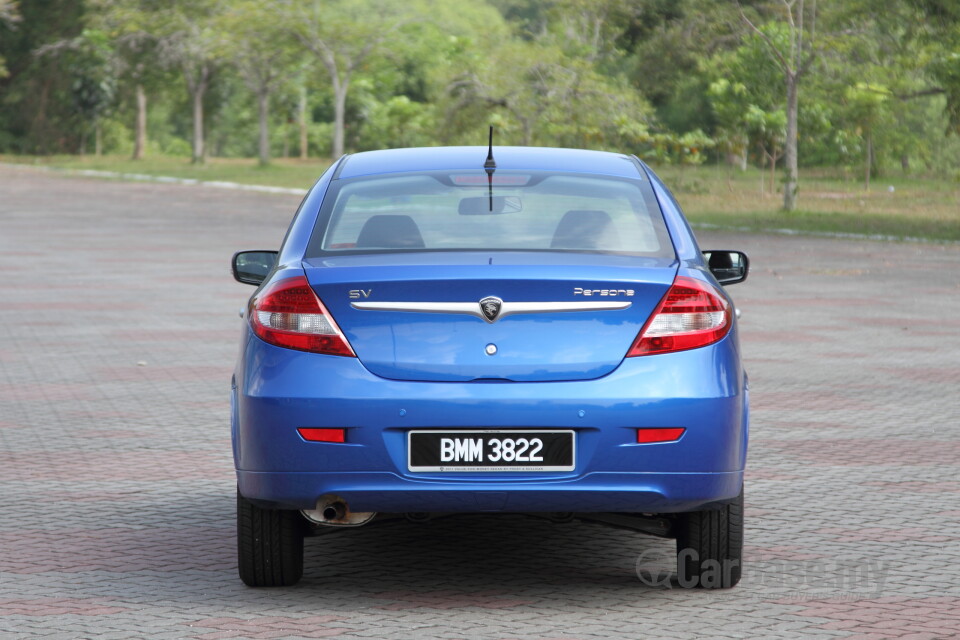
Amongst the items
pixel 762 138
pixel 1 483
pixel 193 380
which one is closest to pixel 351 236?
pixel 1 483

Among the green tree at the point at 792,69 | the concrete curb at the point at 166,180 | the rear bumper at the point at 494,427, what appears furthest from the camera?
the concrete curb at the point at 166,180

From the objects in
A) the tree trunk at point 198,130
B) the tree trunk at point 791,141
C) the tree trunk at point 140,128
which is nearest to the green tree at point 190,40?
the tree trunk at point 198,130

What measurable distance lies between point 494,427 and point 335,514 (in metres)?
0.62

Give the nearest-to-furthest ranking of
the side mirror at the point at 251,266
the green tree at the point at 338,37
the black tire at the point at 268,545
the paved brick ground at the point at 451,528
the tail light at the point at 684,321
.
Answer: the tail light at the point at 684,321, the paved brick ground at the point at 451,528, the black tire at the point at 268,545, the side mirror at the point at 251,266, the green tree at the point at 338,37

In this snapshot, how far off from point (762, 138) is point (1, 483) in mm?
40549

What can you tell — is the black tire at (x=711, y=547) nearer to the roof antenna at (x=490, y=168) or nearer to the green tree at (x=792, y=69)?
the roof antenna at (x=490, y=168)

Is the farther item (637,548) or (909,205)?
(909,205)

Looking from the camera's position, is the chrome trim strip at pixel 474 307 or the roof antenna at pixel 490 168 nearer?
the chrome trim strip at pixel 474 307

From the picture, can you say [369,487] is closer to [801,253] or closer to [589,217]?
[589,217]

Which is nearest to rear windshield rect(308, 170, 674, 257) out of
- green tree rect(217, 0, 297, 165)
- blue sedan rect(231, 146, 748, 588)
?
blue sedan rect(231, 146, 748, 588)

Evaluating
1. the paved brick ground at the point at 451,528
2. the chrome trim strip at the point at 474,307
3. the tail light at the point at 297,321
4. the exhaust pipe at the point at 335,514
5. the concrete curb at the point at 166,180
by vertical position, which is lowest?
the concrete curb at the point at 166,180

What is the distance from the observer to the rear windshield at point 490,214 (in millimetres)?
5250

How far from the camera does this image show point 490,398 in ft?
15.5

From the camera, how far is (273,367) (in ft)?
Answer: 15.9
